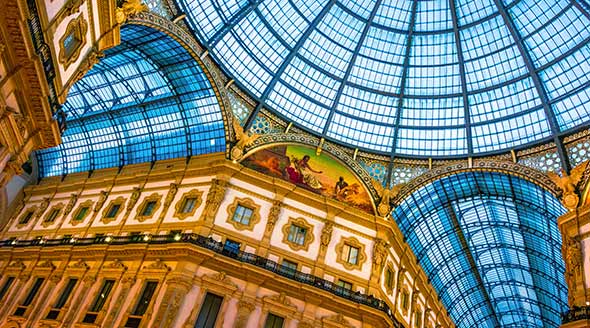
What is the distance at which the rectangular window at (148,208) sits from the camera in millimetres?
36222

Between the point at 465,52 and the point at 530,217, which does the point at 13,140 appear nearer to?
the point at 465,52

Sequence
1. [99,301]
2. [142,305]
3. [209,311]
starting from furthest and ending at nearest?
[99,301], [142,305], [209,311]

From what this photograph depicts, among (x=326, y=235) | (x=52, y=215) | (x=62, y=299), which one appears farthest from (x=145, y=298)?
(x=52, y=215)

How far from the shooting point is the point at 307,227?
3509 centimetres

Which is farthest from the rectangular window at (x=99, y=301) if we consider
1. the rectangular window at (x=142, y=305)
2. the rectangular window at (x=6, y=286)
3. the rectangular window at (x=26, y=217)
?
the rectangular window at (x=26, y=217)

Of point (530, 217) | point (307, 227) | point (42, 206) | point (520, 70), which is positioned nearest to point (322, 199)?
point (307, 227)

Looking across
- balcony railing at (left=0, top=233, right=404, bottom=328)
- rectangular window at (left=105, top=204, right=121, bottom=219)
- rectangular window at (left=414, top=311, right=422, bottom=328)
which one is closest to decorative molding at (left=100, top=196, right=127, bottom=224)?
rectangular window at (left=105, top=204, right=121, bottom=219)

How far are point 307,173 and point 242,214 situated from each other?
690 cm

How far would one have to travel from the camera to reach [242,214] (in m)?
34.2

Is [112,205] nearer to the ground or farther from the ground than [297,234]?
farther from the ground

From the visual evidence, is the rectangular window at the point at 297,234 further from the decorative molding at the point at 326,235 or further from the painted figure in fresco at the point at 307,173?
the painted figure in fresco at the point at 307,173

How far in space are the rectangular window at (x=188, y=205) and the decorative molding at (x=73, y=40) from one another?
48.5 ft

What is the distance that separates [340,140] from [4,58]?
27742mm

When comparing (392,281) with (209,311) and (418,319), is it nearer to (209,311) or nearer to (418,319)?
(418,319)
